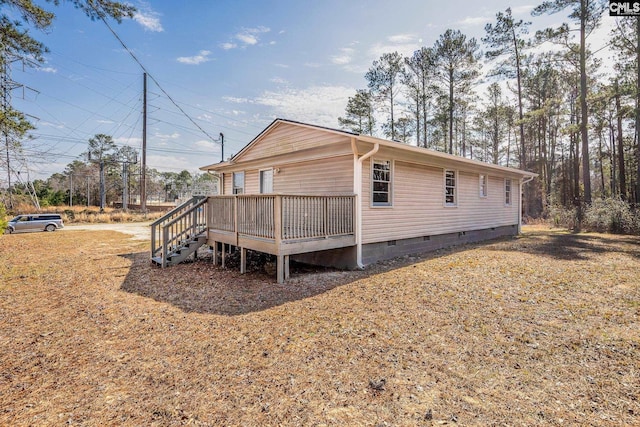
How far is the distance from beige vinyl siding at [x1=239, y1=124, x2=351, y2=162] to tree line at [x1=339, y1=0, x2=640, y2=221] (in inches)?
630

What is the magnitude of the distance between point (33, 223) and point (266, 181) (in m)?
16.0

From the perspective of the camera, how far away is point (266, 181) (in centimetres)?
1063

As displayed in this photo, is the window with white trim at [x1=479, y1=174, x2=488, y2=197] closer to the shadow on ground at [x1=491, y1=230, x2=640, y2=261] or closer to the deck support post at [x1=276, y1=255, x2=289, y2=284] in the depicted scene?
the shadow on ground at [x1=491, y1=230, x2=640, y2=261]

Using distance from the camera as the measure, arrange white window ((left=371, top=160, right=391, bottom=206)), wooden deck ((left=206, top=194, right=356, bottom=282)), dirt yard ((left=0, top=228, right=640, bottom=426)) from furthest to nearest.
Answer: white window ((left=371, top=160, right=391, bottom=206))
wooden deck ((left=206, top=194, right=356, bottom=282))
dirt yard ((left=0, top=228, right=640, bottom=426))

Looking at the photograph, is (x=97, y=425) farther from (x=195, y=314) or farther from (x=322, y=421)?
(x=195, y=314)

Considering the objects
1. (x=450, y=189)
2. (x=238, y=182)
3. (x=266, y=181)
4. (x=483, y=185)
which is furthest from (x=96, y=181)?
(x=483, y=185)

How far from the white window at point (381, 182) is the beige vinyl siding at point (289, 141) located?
1.21 metres

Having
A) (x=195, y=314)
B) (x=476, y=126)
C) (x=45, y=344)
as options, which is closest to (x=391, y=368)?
(x=195, y=314)

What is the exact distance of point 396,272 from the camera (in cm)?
704

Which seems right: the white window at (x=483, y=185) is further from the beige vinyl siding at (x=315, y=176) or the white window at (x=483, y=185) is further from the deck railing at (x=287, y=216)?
the deck railing at (x=287, y=216)

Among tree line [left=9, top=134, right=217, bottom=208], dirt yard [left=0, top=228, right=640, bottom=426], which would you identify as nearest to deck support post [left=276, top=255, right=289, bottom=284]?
dirt yard [left=0, top=228, right=640, bottom=426]

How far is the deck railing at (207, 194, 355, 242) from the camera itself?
634cm

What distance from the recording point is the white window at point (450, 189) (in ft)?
35.1

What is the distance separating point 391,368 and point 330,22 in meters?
12.4
